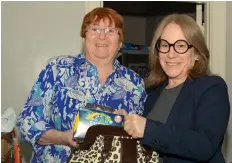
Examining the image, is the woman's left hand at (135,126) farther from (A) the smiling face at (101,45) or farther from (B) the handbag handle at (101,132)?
(A) the smiling face at (101,45)

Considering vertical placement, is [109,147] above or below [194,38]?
below

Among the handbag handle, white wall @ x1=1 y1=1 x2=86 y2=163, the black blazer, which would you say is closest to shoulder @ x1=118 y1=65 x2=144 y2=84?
the black blazer

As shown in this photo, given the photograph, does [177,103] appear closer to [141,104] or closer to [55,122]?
[141,104]

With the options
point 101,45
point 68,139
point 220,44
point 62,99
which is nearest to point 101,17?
point 101,45

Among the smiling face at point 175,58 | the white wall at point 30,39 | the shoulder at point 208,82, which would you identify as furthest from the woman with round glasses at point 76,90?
the white wall at point 30,39

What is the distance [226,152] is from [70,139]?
1506mm

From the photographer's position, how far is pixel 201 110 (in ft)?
3.70

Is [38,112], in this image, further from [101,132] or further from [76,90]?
[101,132]

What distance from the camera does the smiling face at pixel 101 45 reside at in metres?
1.51

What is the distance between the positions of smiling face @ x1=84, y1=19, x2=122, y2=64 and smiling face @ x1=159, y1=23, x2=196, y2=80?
0.97 ft

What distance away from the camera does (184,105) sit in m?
1.21

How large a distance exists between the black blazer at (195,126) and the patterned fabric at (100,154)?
0.06m

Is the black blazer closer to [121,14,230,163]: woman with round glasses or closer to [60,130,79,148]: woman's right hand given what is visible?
[121,14,230,163]: woman with round glasses

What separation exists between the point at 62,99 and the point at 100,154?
1.33 feet
